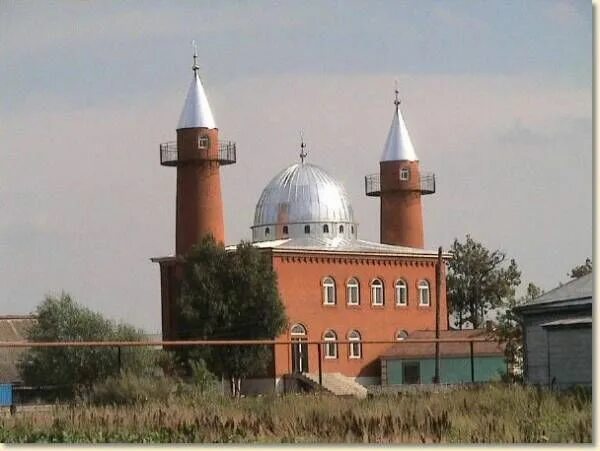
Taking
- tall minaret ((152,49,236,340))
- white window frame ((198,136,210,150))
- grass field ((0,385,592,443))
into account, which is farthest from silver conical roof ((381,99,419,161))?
grass field ((0,385,592,443))

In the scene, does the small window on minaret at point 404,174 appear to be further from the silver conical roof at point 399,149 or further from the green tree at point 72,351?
the green tree at point 72,351

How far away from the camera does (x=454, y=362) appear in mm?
41812

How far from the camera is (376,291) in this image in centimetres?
4716

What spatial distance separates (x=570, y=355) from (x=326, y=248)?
27.8 meters

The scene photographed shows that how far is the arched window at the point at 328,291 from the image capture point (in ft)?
149

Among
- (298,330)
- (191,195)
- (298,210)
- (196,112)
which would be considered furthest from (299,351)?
(298,210)

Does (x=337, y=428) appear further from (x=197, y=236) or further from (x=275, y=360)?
(x=197, y=236)

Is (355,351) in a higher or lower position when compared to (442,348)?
lower

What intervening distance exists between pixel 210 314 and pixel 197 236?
379 cm

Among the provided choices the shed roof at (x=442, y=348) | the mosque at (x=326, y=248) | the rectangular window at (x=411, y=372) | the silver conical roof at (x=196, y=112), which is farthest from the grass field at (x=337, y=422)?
the rectangular window at (x=411, y=372)

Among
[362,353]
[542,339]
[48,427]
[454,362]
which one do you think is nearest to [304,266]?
[362,353]

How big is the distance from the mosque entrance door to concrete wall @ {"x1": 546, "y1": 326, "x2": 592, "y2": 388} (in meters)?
17.7

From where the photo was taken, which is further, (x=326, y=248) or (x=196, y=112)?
(x=326, y=248)

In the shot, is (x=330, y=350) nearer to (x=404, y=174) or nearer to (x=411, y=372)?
(x=411, y=372)
